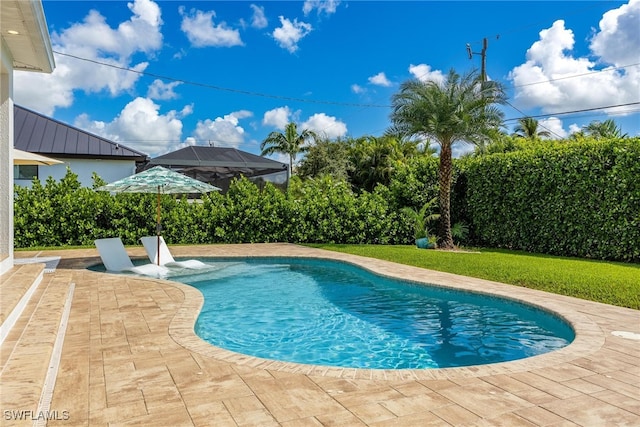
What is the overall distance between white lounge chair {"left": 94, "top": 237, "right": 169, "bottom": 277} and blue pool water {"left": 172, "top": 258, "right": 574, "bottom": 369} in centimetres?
62

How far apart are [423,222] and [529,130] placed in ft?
82.3

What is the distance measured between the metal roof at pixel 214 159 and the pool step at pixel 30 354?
15917 mm

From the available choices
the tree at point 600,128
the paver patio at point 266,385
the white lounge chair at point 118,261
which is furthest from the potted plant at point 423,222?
the tree at point 600,128

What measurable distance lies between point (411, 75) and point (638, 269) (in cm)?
908

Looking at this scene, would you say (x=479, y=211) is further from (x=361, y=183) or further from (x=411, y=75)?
(x=361, y=183)

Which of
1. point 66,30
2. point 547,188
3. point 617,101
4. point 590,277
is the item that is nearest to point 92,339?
point 590,277

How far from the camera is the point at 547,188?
13977 millimetres

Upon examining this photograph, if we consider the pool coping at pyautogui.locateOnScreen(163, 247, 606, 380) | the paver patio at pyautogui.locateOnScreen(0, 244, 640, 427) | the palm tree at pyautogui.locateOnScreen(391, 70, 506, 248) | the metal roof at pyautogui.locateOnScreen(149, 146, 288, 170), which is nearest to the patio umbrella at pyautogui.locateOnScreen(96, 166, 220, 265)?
the pool coping at pyautogui.locateOnScreen(163, 247, 606, 380)

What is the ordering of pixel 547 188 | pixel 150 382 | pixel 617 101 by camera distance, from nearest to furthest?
pixel 150 382 < pixel 547 188 < pixel 617 101

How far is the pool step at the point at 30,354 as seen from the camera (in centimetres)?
337

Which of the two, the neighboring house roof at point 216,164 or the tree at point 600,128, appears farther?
the tree at point 600,128

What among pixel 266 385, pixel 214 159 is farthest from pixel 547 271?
pixel 214 159

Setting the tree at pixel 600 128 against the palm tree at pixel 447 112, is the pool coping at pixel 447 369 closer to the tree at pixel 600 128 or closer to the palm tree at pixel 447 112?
the palm tree at pixel 447 112

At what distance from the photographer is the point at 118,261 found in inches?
443
